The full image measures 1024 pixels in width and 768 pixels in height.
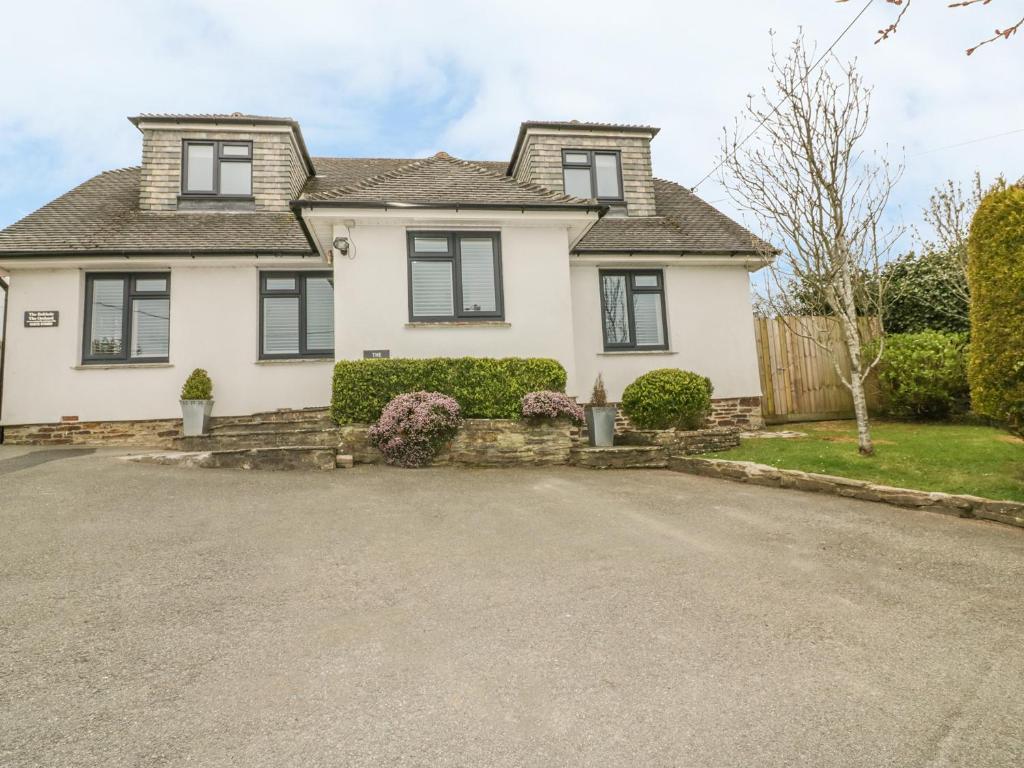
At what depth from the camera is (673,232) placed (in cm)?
1291

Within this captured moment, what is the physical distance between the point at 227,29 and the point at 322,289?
5.41 meters

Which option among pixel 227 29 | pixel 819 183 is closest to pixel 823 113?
pixel 819 183

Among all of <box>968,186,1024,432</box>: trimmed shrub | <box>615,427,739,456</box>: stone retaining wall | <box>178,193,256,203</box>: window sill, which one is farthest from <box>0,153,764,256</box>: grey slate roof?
<box>968,186,1024,432</box>: trimmed shrub

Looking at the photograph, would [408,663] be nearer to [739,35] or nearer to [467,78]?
[739,35]

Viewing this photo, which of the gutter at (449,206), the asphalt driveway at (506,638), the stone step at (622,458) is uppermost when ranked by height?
the gutter at (449,206)

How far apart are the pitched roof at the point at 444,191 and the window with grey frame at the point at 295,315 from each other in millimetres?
2152

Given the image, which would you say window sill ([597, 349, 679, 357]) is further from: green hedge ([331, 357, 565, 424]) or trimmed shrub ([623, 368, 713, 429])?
green hedge ([331, 357, 565, 424])

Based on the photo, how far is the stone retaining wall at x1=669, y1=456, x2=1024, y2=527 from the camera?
5.53 m

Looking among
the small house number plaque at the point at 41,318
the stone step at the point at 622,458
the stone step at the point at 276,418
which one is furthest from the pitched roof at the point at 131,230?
the stone step at the point at 622,458

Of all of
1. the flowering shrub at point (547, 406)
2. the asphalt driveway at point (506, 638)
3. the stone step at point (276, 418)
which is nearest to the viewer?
the asphalt driveway at point (506, 638)

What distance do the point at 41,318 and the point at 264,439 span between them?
562 cm

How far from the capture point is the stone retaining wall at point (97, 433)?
35.0ft

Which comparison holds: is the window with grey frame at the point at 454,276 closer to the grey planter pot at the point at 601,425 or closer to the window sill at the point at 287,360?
the grey planter pot at the point at 601,425

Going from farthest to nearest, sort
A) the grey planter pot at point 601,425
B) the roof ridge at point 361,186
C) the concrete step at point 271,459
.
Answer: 1. the roof ridge at point 361,186
2. the grey planter pot at point 601,425
3. the concrete step at point 271,459
